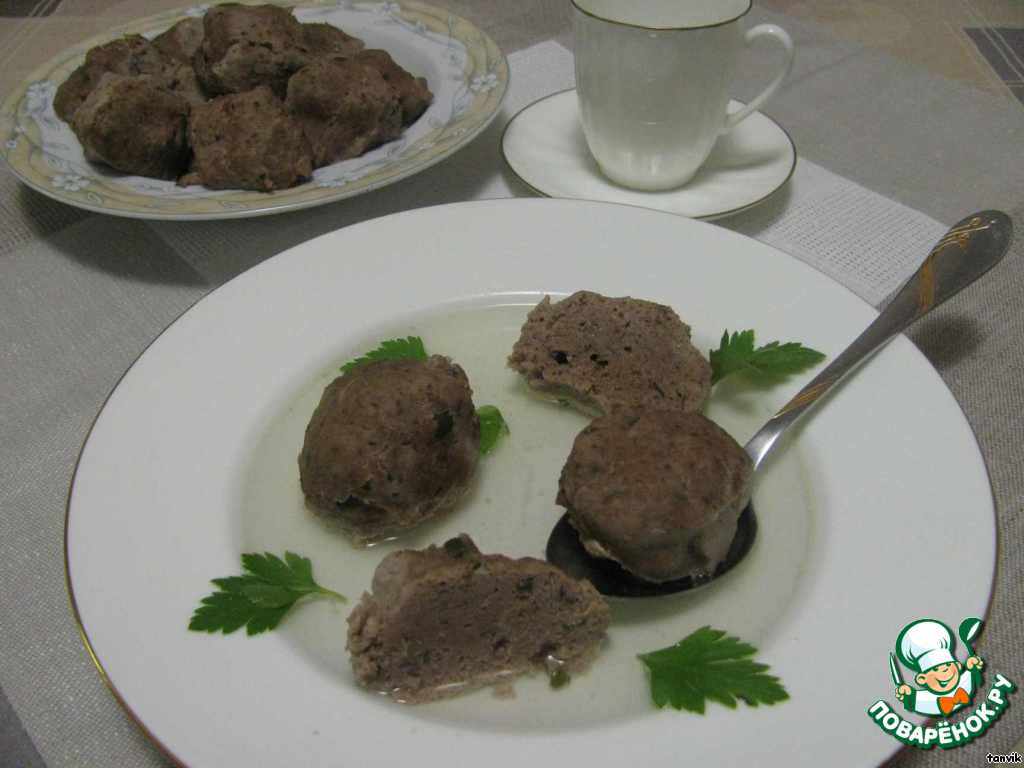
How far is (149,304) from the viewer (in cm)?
213

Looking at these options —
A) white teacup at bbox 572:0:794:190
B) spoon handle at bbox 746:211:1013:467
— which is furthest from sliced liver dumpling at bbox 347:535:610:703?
white teacup at bbox 572:0:794:190

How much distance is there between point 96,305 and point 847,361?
6.01 ft

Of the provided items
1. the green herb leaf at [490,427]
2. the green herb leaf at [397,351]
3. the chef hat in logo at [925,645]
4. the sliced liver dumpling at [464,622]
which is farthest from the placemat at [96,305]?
the chef hat in logo at [925,645]

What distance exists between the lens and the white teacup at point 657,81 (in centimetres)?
207

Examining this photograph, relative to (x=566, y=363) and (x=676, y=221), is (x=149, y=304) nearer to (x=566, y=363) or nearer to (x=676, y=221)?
(x=566, y=363)

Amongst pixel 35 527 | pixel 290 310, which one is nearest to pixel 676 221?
pixel 290 310

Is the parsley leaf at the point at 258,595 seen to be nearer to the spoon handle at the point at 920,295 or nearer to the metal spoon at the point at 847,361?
the metal spoon at the point at 847,361

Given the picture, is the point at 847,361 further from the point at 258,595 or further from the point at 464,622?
the point at 258,595

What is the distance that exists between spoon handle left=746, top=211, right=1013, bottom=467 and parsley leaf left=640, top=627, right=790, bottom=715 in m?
0.42

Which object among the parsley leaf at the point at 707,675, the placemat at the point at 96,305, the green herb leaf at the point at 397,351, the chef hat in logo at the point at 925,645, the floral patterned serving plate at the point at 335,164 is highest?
the floral patterned serving plate at the point at 335,164

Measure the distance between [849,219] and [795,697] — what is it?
1623mm

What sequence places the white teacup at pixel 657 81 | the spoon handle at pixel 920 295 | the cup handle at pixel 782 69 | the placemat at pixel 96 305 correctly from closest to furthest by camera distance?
the placemat at pixel 96 305 < the spoon handle at pixel 920 295 < the white teacup at pixel 657 81 < the cup handle at pixel 782 69

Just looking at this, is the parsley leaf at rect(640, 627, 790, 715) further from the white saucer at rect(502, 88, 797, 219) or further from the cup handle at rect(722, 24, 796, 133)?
the cup handle at rect(722, 24, 796, 133)

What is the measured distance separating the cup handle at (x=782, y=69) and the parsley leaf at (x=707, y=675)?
1.64 m
